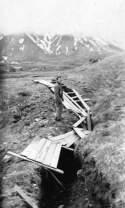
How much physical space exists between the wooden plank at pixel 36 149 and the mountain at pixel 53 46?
14163 centimetres

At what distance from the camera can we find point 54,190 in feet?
19.8

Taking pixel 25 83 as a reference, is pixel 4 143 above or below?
below

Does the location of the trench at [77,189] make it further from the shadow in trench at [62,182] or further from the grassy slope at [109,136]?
the grassy slope at [109,136]

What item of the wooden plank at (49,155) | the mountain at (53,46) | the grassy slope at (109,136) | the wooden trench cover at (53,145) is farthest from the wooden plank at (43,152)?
the mountain at (53,46)

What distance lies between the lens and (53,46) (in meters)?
177

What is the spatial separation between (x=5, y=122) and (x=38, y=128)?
2.65 m

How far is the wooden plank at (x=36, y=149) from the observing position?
6.46 m

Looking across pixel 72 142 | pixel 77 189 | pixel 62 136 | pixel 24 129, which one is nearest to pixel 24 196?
pixel 77 189

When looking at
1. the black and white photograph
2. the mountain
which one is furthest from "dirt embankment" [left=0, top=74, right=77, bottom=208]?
the mountain

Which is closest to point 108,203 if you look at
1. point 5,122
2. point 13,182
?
point 13,182

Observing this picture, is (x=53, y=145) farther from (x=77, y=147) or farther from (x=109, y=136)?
(x=109, y=136)

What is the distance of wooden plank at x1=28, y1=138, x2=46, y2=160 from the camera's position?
646 centimetres

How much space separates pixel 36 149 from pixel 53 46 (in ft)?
583

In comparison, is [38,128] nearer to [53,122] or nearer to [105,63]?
[53,122]
